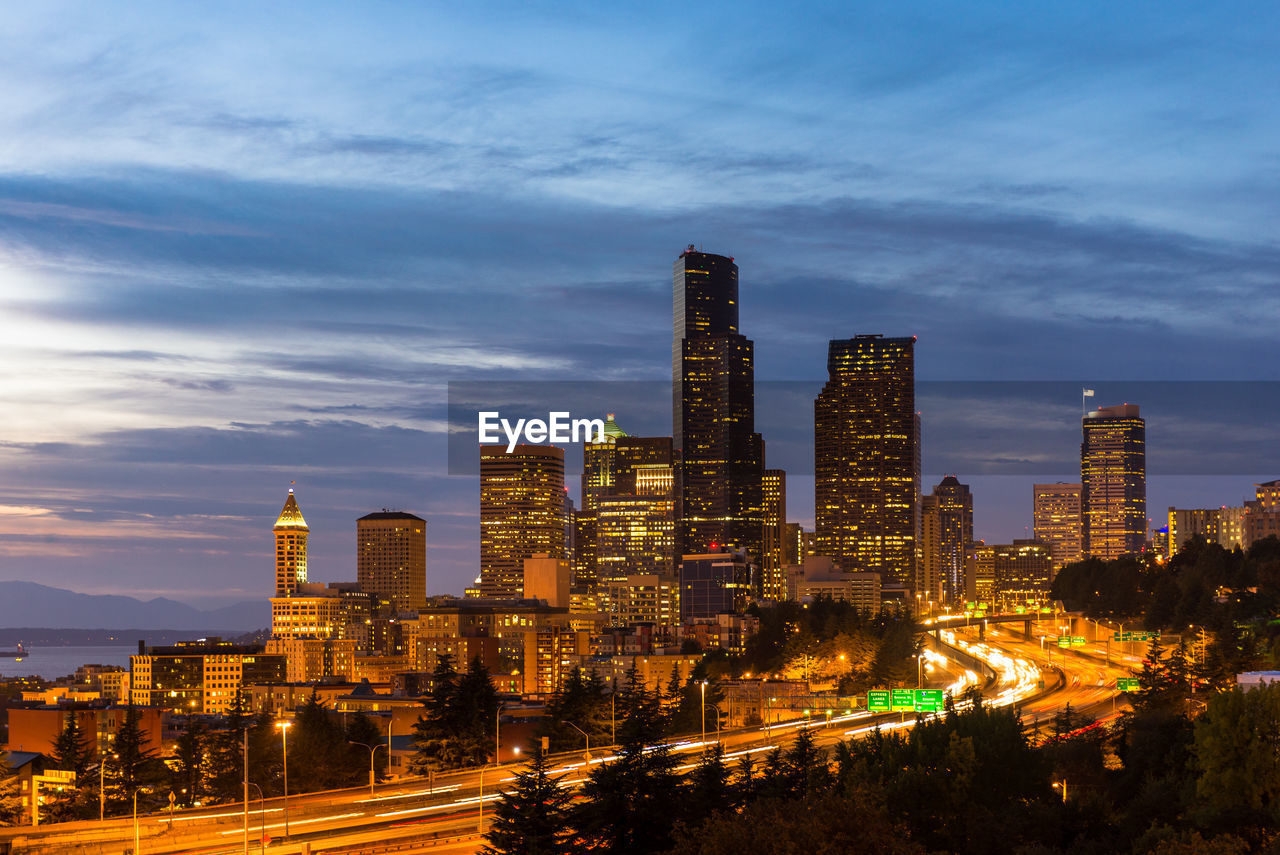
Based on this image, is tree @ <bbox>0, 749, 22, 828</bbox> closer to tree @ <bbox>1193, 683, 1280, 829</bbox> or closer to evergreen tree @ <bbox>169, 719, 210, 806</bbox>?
evergreen tree @ <bbox>169, 719, 210, 806</bbox>

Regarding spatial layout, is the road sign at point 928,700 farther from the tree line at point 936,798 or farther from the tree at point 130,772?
the tree at point 130,772

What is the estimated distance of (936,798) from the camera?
2849 inches

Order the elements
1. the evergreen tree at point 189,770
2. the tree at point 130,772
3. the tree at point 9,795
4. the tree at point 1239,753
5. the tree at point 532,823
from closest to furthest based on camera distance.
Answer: the tree at point 532,823 < the tree at point 1239,753 < the tree at point 9,795 < the tree at point 130,772 < the evergreen tree at point 189,770

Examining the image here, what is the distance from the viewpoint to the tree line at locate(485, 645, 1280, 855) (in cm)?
4653

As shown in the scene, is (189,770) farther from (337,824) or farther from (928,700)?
(928,700)

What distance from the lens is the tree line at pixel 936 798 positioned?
153 feet

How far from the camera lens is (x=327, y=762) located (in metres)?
116

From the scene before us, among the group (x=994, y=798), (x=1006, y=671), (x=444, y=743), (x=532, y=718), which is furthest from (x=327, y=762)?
(x=1006, y=671)

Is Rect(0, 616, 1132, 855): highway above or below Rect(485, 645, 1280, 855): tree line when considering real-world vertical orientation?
below

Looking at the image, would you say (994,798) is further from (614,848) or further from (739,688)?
(739,688)

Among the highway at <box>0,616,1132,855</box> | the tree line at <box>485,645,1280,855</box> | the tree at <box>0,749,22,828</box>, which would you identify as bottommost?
the tree at <box>0,749,22,828</box>

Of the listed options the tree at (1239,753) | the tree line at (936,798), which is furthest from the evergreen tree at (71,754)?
the tree at (1239,753)

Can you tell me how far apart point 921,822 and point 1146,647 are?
137322 millimetres

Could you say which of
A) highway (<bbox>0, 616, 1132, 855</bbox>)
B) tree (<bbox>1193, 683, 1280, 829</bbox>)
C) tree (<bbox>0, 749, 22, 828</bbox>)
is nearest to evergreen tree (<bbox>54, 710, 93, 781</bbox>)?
tree (<bbox>0, 749, 22, 828</bbox>)
